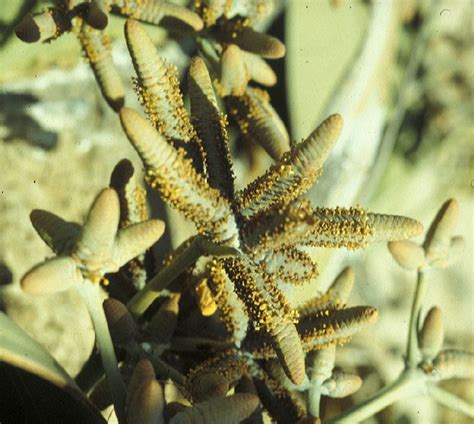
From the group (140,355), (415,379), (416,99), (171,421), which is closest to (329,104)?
(416,99)

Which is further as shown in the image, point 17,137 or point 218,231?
point 17,137

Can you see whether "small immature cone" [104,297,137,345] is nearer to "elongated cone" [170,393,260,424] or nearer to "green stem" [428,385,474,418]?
"elongated cone" [170,393,260,424]

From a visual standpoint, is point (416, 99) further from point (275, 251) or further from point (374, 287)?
point (275, 251)

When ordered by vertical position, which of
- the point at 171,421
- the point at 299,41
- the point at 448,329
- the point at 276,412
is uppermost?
the point at 299,41

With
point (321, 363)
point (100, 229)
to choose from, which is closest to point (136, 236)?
point (100, 229)

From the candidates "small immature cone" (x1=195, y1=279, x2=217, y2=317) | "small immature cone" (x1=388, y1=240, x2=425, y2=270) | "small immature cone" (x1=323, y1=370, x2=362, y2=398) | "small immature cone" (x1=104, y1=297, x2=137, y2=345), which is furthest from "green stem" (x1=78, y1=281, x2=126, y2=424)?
"small immature cone" (x1=388, y1=240, x2=425, y2=270)

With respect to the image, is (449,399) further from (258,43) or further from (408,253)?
(258,43)

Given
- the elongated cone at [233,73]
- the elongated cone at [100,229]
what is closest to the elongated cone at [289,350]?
the elongated cone at [100,229]
